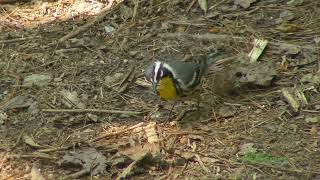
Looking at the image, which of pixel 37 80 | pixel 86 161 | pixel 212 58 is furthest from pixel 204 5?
pixel 86 161

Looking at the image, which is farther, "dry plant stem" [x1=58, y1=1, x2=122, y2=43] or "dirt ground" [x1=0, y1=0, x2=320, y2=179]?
"dry plant stem" [x1=58, y1=1, x2=122, y2=43]

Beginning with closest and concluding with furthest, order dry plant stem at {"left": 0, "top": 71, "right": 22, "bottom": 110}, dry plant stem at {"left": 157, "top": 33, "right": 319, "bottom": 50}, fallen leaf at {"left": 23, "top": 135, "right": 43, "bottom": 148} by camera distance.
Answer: fallen leaf at {"left": 23, "top": 135, "right": 43, "bottom": 148} → dry plant stem at {"left": 0, "top": 71, "right": 22, "bottom": 110} → dry plant stem at {"left": 157, "top": 33, "right": 319, "bottom": 50}

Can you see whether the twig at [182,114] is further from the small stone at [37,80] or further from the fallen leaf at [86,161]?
the small stone at [37,80]

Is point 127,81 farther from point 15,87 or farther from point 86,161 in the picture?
point 86,161

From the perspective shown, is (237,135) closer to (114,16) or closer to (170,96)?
(170,96)

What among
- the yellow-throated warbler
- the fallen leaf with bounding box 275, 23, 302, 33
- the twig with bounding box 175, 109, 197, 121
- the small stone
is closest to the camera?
the yellow-throated warbler

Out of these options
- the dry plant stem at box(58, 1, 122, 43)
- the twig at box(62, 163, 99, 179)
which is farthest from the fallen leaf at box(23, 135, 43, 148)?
the dry plant stem at box(58, 1, 122, 43)

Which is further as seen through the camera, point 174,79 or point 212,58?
point 212,58

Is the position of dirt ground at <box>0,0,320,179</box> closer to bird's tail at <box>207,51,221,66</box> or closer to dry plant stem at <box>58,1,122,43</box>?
dry plant stem at <box>58,1,122,43</box>

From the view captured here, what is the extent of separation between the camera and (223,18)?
23.5 feet

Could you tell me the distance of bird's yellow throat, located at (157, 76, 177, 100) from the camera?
566cm

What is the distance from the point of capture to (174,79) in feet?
18.8

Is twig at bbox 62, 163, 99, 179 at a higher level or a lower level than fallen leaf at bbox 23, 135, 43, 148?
lower

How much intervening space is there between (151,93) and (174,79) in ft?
1.83
